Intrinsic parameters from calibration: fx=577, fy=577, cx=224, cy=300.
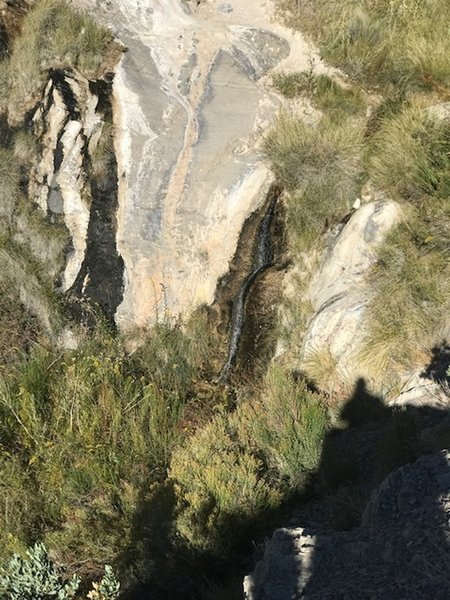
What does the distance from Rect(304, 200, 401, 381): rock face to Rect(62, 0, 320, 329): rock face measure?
106cm

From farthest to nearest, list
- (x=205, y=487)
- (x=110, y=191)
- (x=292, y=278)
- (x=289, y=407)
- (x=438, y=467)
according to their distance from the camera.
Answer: (x=110, y=191) < (x=292, y=278) < (x=289, y=407) < (x=205, y=487) < (x=438, y=467)

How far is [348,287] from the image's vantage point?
5234 millimetres

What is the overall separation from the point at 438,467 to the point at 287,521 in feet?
4.16

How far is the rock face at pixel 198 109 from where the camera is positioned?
5934mm

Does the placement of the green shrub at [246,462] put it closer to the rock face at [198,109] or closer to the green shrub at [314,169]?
the green shrub at [314,169]

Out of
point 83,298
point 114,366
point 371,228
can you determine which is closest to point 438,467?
point 371,228

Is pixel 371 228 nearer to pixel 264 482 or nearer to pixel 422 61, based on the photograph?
pixel 422 61

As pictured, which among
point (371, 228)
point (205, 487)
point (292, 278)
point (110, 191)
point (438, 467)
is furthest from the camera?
point (110, 191)

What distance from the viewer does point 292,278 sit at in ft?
19.0

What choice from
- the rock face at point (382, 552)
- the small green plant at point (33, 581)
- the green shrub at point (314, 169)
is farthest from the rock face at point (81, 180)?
the rock face at point (382, 552)

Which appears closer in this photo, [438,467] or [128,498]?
[438,467]

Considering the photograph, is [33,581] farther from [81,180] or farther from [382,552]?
[81,180]

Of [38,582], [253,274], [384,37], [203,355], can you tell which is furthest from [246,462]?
[384,37]

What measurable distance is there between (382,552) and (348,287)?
2866mm
